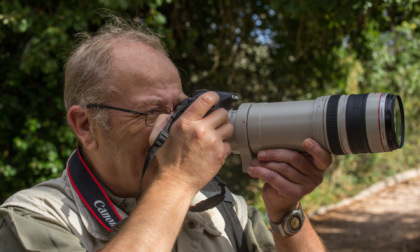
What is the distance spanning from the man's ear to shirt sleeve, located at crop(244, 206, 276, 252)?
703mm

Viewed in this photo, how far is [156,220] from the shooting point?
122 cm

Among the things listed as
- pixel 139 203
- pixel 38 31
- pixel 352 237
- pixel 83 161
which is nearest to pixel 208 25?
pixel 38 31

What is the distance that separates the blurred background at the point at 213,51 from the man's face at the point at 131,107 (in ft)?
5.38

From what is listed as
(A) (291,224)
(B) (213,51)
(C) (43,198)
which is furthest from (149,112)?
(B) (213,51)

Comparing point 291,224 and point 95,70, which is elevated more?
point 95,70

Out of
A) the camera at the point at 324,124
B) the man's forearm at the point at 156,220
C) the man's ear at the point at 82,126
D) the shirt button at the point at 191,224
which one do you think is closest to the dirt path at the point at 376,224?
the shirt button at the point at 191,224

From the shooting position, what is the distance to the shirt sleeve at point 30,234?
4.21 ft

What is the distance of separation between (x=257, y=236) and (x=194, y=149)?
65 cm

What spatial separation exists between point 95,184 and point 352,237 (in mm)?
5332

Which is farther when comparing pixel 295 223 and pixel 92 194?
pixel 295 223

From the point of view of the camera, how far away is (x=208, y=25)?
543 cm

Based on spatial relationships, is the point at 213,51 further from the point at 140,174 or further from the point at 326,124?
the point at 326,124

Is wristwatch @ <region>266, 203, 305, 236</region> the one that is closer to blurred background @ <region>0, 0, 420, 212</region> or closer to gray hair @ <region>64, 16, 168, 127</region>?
gray hair @ <region>64, 16, 168, 127</region>

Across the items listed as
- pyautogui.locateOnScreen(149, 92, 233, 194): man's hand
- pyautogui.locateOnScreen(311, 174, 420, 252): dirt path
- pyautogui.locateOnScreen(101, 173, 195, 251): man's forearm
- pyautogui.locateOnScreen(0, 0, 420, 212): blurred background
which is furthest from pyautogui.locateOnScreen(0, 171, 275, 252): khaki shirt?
pyautogui.locateOnScreen(311, 174, 420, 252): dirt path
